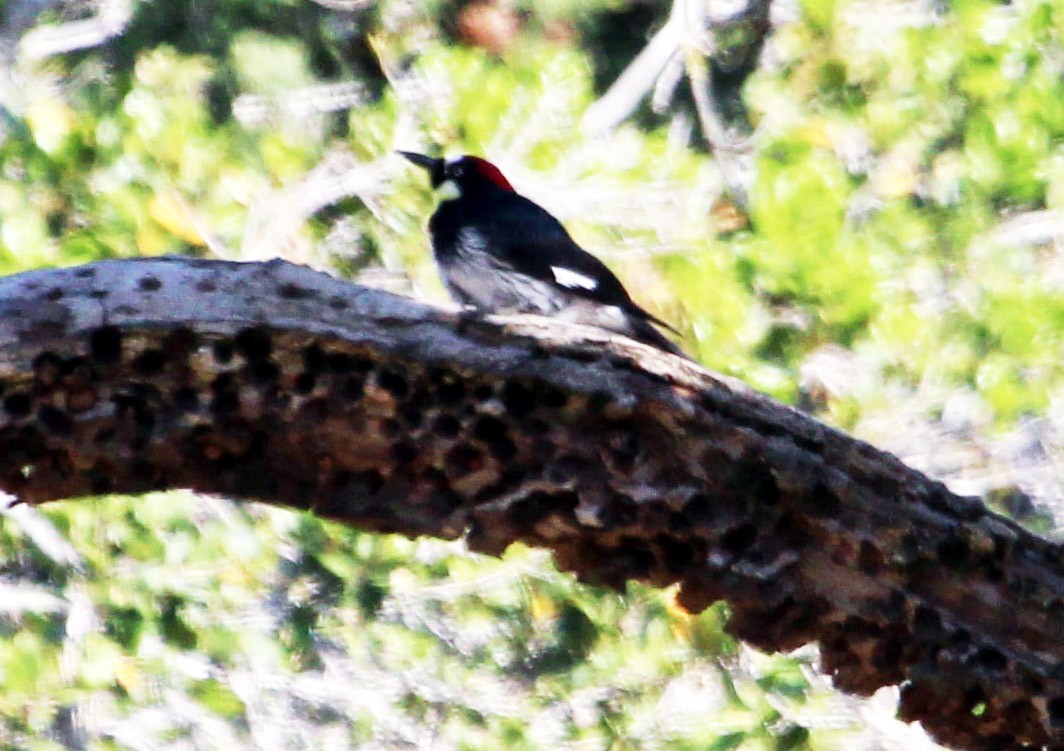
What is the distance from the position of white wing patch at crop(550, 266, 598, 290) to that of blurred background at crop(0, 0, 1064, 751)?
0.39m

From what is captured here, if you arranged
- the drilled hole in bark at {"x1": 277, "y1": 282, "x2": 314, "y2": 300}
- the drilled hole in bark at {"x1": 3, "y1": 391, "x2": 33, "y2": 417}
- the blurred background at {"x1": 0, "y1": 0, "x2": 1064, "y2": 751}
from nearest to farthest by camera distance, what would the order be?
the drilled hole in bark at {"x1": 3, "y1": 391, "x2": 33, "y2": 417}, the drilled hole in bark at {"x1": 277, "y1": 282, "x2": 314, "y2": 300}, the blurred background at {"x1": 0, "y1": 0, "x2": 1064, "y2": 751}

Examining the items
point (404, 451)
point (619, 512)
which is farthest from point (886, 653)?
point (404, 451)

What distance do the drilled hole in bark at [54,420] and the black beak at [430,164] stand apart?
233 centimetres

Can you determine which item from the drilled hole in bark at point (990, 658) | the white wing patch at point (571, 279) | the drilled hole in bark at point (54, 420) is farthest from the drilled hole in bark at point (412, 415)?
the white wing patch at point (571, 279)

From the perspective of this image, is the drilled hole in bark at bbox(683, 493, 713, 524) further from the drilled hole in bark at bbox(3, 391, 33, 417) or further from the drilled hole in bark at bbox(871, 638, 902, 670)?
the drilled hole in bark at bbox(3, 391, 33, 417)

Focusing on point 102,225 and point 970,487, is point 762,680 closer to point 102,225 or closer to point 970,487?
point 970,487

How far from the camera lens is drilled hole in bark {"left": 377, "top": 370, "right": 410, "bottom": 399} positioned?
2518mm

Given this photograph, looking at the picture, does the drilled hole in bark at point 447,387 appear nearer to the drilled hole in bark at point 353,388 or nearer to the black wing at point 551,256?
the drilled hole in bark at point 353,388

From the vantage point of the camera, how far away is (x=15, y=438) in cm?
241

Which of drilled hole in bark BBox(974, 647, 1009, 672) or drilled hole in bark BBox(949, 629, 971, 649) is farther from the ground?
drilled hole in bark BBox(949, 629, 971, 649)

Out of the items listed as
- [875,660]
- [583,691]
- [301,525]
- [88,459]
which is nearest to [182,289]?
[88,459]

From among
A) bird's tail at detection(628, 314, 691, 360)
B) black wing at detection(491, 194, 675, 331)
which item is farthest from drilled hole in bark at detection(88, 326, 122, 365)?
black wing at detection(491, 194, 675, 331)

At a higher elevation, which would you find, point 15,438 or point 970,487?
point 15,438

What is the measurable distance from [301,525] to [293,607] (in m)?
0.32
